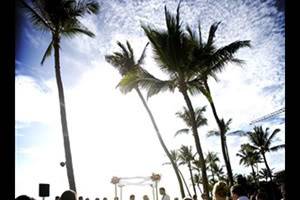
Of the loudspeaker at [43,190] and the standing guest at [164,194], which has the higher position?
the loudspeaker at [43,190]

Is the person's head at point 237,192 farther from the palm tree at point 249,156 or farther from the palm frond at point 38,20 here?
the palm tree at point 249,156

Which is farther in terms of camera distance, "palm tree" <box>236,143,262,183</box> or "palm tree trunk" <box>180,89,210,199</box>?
"palm tree" <box>236,143,262,183</box>

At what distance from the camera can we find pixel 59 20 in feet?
43.7

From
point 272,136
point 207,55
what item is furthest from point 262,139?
point 207,55

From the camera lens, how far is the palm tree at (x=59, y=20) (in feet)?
42.5

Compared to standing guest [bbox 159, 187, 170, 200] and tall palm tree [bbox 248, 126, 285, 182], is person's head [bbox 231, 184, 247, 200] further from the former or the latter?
tall palm tree [bbox 248, 126, 285, 182]

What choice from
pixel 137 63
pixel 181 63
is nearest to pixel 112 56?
pixel 137 63

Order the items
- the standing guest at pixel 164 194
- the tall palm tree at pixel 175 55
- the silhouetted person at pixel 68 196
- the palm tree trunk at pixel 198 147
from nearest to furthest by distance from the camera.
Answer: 1. the silhouetted person at pixel 68 196
2. the standing guest at pixel 164 194
3. the palm tree trunk at pixel 198 147
4. the tall palm tree at pixel 175 55

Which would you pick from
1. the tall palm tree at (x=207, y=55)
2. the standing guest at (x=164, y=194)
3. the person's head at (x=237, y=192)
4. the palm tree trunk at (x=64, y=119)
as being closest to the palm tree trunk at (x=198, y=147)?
the tall palm tree at (x=207, y=55)

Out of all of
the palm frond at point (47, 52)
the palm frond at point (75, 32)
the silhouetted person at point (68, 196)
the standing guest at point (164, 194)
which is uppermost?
the palm frond at point (75, 32)

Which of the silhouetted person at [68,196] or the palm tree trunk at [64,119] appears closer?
the silhouetted person at [68,196]

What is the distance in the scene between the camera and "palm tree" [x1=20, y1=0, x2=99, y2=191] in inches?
510

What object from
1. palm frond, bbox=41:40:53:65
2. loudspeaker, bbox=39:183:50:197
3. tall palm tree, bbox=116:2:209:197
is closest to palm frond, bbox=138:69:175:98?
tall palm tree, bbox=116:2:209:197
